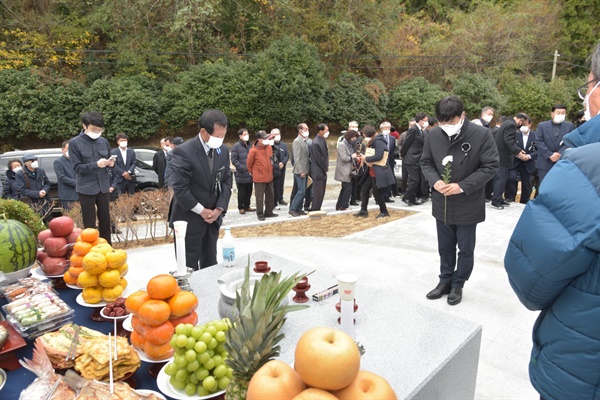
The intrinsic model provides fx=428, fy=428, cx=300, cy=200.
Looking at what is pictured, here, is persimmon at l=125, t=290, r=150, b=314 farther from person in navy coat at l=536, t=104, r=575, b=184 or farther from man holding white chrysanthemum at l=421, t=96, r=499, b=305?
person in navy coat at l=536, t=104, r=575, b=184

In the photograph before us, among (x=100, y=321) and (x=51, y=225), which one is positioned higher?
(x=51, y=225)

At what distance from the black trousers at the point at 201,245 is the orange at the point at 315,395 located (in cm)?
304

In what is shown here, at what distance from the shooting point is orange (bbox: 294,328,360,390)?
1.32 meters

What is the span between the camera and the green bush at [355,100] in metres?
25.9

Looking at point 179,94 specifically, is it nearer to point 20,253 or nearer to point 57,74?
point 57,74

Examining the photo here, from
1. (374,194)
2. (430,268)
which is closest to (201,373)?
(430,268)

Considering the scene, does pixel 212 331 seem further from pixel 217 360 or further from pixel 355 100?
pixel 355 100

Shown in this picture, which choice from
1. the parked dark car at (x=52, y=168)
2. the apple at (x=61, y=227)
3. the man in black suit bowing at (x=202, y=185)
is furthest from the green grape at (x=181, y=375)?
the parked dark car at (x=52, y=168)

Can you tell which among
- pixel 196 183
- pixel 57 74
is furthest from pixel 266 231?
pixel 57 74

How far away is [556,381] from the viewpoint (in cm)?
182

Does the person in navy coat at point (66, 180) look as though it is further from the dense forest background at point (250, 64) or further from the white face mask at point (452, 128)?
the dense forest background at point (250, 64)

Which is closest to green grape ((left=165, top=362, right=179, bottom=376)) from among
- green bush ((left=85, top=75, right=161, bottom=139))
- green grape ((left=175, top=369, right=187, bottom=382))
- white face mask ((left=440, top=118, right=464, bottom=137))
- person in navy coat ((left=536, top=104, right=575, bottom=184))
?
green grape ((left=175, top=369, right=187, bottom=382))

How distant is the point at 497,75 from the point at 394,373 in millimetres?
32381

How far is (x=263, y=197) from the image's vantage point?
996cm
